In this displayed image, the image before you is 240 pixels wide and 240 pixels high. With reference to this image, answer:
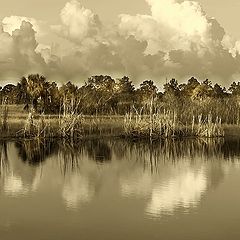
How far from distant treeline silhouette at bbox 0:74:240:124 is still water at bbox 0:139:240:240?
8.90 meters

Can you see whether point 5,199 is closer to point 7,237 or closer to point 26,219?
point 26,219

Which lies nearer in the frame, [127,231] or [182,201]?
[127,231]

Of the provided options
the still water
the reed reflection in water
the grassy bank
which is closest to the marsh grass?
the grassy bank

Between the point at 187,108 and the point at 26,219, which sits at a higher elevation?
the point at 187,108

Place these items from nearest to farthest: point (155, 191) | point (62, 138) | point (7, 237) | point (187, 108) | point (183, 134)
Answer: point (7, 237) < point (155, 191) < point (62, 138) < point (183, 134) < point (187, 108)

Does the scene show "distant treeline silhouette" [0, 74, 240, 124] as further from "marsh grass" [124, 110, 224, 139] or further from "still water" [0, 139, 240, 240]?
"still water" [0, 139, 240, 240]

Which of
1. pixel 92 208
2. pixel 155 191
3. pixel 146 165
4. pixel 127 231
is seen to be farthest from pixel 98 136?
pixel 127 231

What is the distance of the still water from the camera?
38.6ft

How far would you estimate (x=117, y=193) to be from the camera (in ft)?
53.2

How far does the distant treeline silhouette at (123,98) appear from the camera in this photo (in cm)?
4566

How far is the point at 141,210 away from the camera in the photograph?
13695 mm

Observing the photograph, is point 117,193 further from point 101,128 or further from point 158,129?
point 101,128

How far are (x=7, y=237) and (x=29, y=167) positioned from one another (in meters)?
10.8

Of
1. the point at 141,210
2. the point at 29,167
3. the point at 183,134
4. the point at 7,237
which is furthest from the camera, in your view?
the point at 183,134
